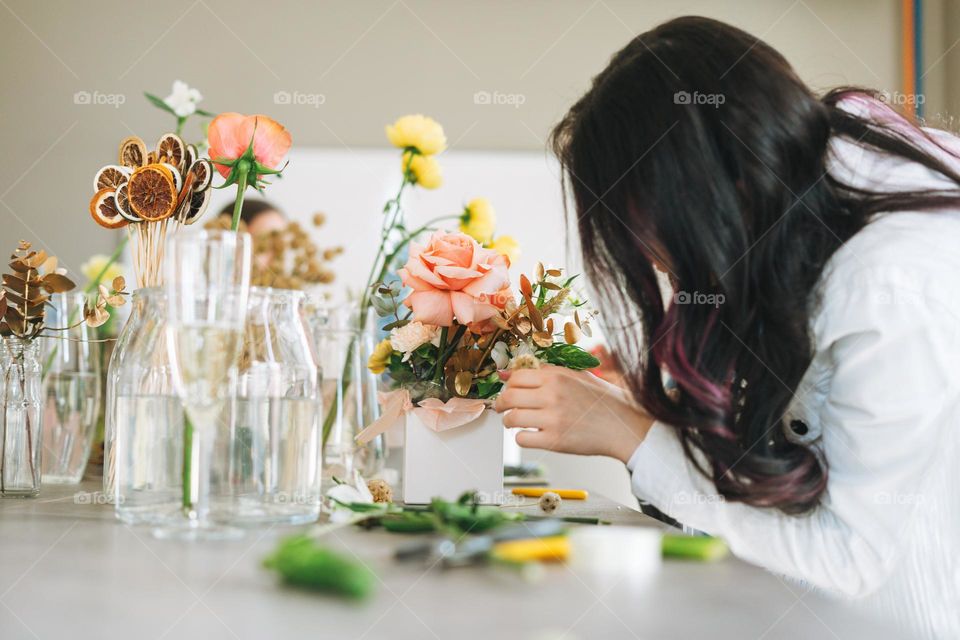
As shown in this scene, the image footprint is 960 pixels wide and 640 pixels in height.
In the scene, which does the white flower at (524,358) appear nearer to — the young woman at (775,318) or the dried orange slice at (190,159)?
the young woman at (775,318)

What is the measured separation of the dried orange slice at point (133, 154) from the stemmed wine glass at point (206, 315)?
37cm

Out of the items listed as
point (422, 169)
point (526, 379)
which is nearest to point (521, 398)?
point (526, 379)

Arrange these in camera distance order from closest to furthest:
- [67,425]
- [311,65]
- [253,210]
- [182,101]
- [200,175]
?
1. [200,175]
2. [67,425]
3. [182,101]
4. [253,210]
5. [311,65]

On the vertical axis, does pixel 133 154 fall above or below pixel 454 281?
above

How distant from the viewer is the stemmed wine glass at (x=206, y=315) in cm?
69

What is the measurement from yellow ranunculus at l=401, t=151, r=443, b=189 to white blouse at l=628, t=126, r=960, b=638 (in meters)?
0.77

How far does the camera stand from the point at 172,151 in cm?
101

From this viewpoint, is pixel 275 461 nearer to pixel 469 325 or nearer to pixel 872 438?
pixel 469 325

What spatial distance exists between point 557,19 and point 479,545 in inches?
134

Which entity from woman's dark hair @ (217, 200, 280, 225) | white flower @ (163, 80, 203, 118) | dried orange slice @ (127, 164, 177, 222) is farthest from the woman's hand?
woman's dark hair @ (217, 200, 280, 225)

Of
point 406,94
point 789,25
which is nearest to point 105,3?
point 406,94

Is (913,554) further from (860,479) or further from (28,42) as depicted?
(28,42)

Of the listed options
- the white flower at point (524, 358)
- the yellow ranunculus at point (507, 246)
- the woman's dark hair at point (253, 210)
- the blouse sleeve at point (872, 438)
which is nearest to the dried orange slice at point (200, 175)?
the white flower at point (524, 358)

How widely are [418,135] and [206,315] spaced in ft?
2.61
